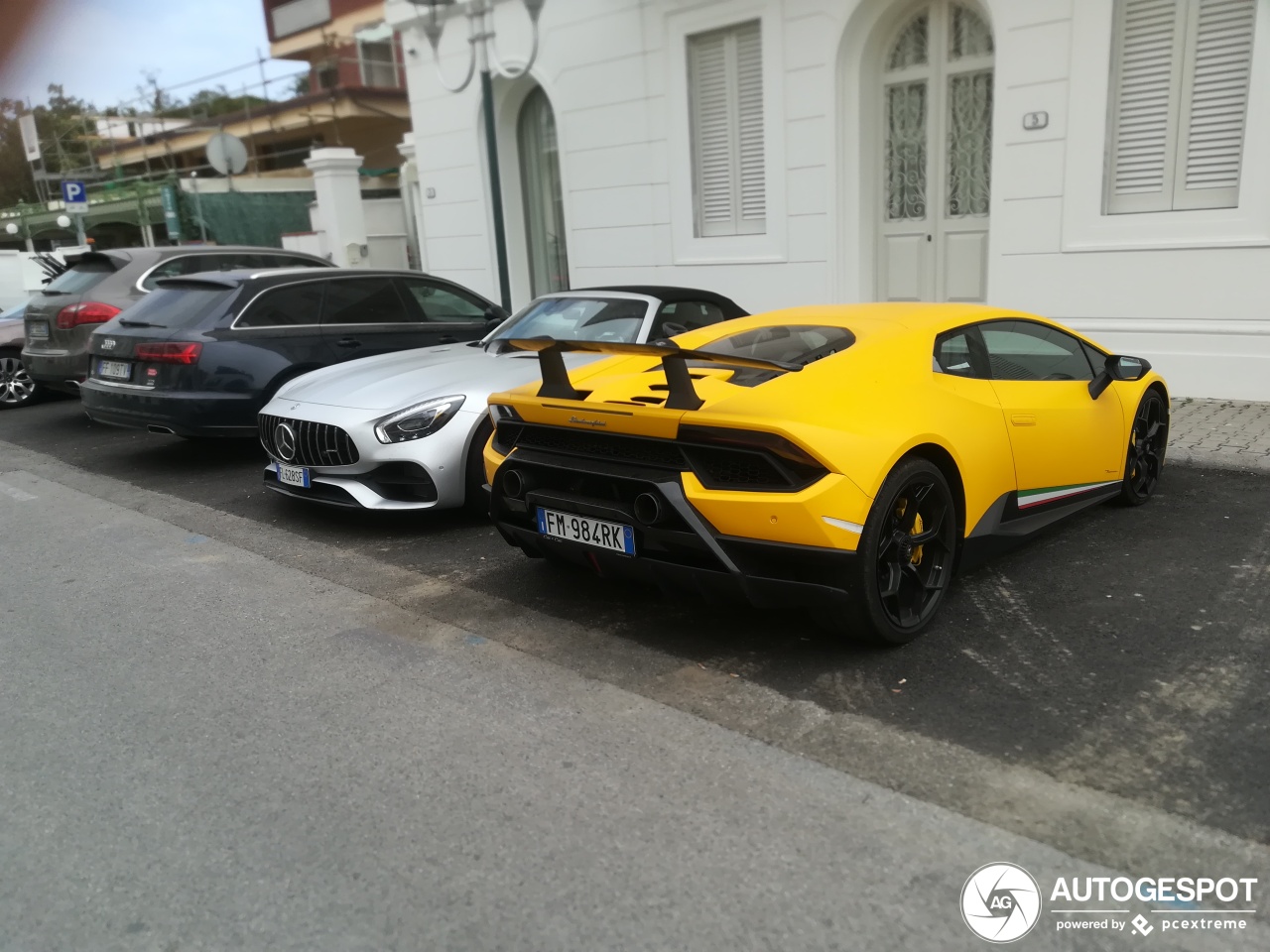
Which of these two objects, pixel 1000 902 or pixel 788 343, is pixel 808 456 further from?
pixel 1000 902

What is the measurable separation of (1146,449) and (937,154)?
17.2ft

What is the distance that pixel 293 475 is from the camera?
6.05m

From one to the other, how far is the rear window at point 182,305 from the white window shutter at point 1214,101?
7839 mm

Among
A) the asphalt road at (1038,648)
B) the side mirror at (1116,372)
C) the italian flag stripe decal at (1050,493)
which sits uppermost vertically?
the side mirror at (1116,372)

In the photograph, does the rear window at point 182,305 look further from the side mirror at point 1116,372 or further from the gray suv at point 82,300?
the side mirror at point 1116,372

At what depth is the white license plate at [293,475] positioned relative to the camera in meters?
5.97

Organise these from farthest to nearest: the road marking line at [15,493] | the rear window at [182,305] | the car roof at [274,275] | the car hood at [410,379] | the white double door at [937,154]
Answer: the white double door at [937,154] < the car roof at [274,275] < the rear window at [182,305] < the road marking line at [15,493] < the car hood at [410,379]

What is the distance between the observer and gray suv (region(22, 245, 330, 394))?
9695 millimetres

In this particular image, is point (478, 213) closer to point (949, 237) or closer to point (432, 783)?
point (949, 237)

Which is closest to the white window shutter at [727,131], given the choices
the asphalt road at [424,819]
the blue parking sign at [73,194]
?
the asphalt road at [424,819]

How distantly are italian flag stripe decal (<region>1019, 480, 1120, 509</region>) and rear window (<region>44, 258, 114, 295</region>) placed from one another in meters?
9.06

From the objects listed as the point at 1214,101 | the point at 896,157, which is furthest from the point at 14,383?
the point at 1214,101

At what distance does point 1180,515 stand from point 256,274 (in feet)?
21.6

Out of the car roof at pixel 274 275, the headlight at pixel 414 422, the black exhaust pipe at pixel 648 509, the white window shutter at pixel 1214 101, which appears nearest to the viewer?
the black exhaust pipe at pixel 648 509
